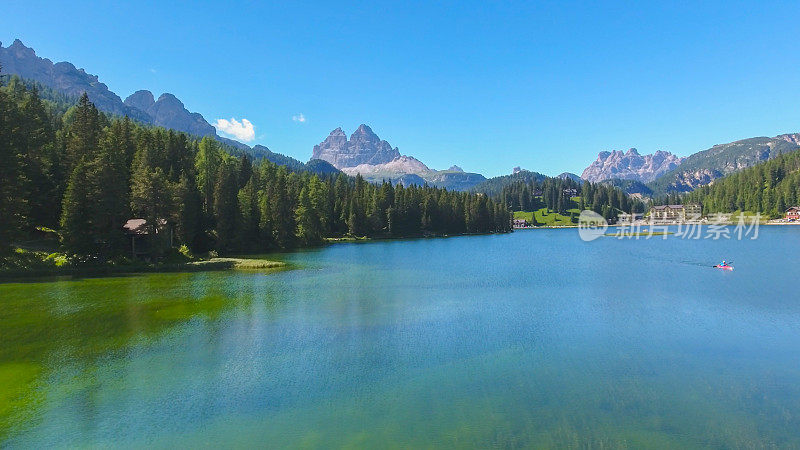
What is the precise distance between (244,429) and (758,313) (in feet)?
139

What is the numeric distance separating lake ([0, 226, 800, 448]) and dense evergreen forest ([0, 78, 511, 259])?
52.5ft

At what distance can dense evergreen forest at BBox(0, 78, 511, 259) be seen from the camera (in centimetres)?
6344

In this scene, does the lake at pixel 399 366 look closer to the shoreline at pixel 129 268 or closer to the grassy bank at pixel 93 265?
the shoreline at pixel 129 268

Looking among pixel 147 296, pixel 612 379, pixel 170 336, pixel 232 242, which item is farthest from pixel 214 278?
pixel 612 379

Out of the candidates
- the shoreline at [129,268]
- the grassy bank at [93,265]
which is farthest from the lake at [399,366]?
the grassy bank at [93,265]

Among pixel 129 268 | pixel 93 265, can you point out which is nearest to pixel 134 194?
pixel 129 268

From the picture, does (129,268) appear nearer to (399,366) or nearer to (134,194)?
(134,194)

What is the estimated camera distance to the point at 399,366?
25.3 metres

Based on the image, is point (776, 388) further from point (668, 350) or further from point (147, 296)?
point (147, 296)

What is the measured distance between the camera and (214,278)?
198 feet

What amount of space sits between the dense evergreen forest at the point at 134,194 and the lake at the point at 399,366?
1599 centimetres

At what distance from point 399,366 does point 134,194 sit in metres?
64.8

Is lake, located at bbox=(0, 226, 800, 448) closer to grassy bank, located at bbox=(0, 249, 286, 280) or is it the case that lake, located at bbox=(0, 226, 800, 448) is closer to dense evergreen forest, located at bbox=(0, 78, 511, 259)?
grassy bank, located at bbox=(0, 249, 286, 280)

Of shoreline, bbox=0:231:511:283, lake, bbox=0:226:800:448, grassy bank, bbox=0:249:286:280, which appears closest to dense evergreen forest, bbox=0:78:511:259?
grassy bank, bbox=0:249:286:280
